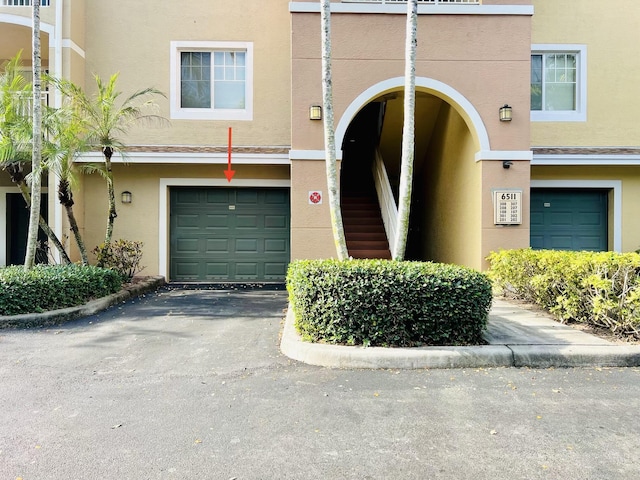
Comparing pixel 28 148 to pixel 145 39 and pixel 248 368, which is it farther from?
pixel 248 368

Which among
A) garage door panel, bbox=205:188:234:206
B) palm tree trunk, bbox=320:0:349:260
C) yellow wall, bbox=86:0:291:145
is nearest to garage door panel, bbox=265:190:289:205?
garage door panel, bbox=205:188:234:206

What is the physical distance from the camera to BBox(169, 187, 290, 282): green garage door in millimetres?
10906

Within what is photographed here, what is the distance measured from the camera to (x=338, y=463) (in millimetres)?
2867

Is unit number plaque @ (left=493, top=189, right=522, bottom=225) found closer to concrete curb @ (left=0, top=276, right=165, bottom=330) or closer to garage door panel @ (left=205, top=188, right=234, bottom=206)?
garage door panel @ (left=205, top=188, right=234, bottom=206)

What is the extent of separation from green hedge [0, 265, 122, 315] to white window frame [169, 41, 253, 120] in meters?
4.39

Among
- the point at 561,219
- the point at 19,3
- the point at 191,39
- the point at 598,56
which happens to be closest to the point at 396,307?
the point at 561,219

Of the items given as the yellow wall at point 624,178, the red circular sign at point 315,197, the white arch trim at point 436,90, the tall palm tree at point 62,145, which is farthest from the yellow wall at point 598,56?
the tall palm tree at point 62,145

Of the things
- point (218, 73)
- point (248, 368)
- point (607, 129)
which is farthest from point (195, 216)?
point (607, 129)

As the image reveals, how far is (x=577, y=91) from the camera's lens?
1062cm

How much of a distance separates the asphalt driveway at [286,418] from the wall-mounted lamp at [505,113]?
5180 millimetres

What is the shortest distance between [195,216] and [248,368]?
6.93 m

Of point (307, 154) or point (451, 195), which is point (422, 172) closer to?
point (451, 195)

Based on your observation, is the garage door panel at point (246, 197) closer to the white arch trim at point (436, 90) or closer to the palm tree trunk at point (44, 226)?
the white arch trim at point (436, 90)

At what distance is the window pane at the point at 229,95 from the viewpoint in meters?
10.5
